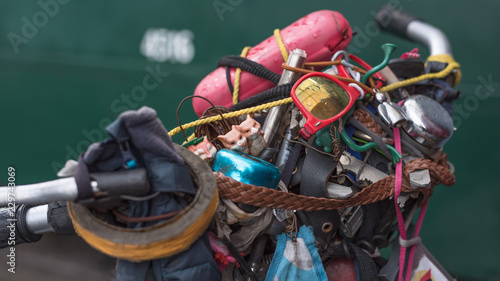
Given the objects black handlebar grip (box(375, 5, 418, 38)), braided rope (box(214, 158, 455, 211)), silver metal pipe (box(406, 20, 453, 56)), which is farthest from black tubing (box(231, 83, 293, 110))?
black handlebar grip (box(375, 5, 418, 38))

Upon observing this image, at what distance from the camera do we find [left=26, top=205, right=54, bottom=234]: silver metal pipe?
1107mm

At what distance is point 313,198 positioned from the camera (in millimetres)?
1097

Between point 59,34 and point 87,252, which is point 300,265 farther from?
point 59,34

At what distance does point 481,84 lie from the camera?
229 centimetres

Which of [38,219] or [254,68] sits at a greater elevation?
[254,68]

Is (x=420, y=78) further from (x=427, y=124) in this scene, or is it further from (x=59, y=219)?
(x=59, y=219)

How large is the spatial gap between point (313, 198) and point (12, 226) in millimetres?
774

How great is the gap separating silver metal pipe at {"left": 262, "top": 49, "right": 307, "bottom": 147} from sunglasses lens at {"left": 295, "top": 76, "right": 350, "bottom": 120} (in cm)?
8

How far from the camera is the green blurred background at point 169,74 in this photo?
227 cm

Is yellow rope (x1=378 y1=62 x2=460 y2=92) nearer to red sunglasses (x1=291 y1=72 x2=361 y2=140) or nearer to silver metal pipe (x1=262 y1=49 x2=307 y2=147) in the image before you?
red sunglasses (x1=291 y1=72 x2=361 y2=140)

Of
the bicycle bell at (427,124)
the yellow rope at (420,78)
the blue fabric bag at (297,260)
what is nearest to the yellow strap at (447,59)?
the yellow rope at (420,78)

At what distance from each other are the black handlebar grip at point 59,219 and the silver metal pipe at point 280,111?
1.82ft

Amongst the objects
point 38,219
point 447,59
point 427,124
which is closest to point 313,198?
point 427,124

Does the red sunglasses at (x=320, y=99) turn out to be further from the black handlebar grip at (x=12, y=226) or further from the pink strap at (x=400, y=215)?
the black handlebar grip at (x=12, y=226)
